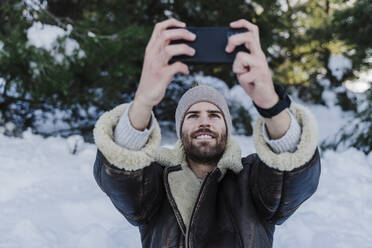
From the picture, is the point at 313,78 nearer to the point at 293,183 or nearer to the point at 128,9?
the point at 128,9

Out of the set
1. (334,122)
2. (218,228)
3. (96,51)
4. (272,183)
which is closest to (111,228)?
(218,228)

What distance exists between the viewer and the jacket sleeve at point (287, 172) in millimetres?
1381

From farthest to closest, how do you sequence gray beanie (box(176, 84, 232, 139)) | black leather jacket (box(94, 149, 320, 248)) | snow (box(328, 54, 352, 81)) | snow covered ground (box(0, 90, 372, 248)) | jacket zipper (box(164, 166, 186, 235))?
snow (box(328, 54, 352, 81)), snow covered ground (box(0, 90, 372, 248)), gray beanie (box(176, 84, 232, 139)), jacket zipper (box(164, 166, 186, 235)), black leather jacket (box(94, 149, 320, 248))

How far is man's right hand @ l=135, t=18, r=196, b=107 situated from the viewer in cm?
124

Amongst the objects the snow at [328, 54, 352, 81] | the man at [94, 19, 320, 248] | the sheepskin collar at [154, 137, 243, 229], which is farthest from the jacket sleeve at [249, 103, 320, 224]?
the snow at [328, 54, 352, 81]

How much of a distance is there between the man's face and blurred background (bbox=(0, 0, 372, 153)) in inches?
108

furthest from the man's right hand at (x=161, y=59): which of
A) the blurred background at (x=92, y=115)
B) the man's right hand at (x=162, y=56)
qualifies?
the blurred background at (x=92, y=115)

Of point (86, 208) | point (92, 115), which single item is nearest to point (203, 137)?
point (86, 208)

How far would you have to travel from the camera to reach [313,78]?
31.2 ft

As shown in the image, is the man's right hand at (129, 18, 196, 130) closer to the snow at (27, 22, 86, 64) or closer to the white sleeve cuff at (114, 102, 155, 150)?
the white sleeve cuff at (114, 102, 155, 150)

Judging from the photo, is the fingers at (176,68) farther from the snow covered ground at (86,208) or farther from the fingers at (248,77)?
the snow covered ground at (86,208)

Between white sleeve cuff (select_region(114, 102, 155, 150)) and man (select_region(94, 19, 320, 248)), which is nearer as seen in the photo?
man (select_region(94, 19, 320, 248))

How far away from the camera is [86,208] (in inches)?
118

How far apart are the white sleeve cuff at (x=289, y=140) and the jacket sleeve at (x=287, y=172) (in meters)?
0.02
